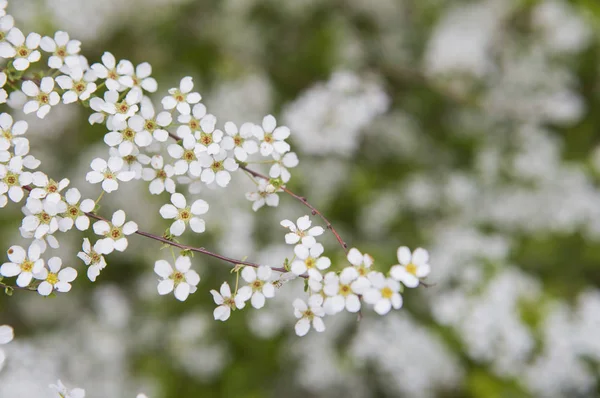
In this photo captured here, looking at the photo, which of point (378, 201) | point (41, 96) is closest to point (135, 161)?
point (41, 96)

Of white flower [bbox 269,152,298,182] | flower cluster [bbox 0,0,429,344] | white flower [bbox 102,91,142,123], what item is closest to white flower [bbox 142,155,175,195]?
flower cluster [bbox 0,0,429,344]

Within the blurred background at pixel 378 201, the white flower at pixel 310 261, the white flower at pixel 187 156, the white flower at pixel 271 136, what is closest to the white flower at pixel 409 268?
the white flower at pixel 310 261

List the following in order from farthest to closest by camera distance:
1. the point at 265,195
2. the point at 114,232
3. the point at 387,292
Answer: the point at 265,195
the point at 114,232
the point at 387,292

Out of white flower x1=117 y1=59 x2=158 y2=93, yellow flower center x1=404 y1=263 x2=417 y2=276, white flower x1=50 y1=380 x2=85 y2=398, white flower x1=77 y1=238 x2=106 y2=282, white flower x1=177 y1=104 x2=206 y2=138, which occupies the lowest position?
white flower x1=50 y1=380 x2=85 y2=398

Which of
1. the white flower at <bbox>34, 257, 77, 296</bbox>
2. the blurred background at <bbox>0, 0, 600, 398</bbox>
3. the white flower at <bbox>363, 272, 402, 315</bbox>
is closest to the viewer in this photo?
the white flower at <bbox>363, 272, 402, 315</bbox>

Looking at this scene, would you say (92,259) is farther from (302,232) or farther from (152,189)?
(302,232)

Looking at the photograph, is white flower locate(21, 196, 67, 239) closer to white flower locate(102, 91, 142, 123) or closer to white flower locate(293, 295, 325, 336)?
white flower locate(102, 91, 142, 123)

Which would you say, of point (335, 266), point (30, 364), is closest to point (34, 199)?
point (30, 364)
